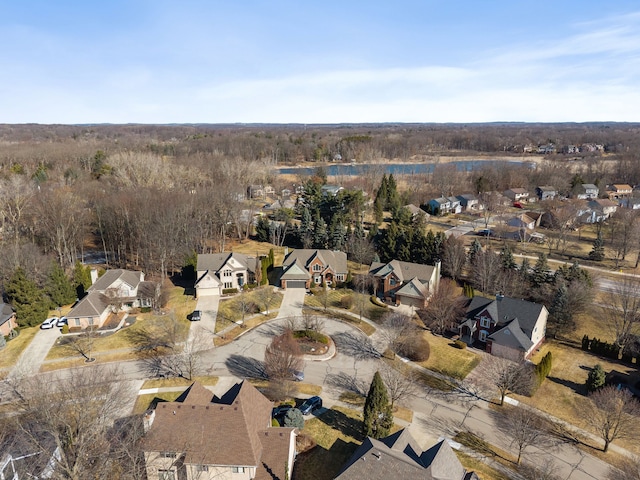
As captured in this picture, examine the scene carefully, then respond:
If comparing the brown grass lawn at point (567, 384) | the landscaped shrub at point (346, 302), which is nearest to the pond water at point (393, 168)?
the landscaped shrub at point (346, 302)

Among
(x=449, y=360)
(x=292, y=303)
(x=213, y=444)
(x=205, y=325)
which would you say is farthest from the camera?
(x=292, y=303)

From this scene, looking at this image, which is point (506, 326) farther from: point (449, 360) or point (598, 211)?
point (598, 211)

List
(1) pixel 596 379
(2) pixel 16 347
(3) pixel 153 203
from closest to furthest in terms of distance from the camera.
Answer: (1) pixel 596 379 < (2) pixel 16 347 < (3) pixel 153 203

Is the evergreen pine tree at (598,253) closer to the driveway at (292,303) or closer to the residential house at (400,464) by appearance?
the driveway at (292,303)

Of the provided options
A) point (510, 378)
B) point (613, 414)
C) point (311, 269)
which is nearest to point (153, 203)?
point (311, 269)

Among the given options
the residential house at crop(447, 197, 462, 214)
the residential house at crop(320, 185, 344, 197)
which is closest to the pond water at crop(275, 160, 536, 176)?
the residential house at crop(320, 185, 344, 197)

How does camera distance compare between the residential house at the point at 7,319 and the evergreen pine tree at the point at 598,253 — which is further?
the evergreen pine tree at the point at 598,253

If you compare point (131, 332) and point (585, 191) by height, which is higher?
point (585, 191)

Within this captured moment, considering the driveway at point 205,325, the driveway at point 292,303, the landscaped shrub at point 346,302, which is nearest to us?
the driveway at point 205,325
